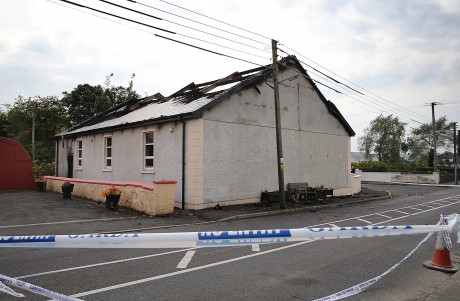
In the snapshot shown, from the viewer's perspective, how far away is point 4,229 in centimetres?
976

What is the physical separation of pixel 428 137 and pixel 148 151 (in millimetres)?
64675

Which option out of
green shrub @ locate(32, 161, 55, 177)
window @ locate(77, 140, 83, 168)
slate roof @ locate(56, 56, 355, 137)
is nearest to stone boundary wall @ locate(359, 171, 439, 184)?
slate roof @ locate(56, 56, 355, 137)

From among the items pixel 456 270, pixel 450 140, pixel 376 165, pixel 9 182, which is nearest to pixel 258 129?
pixel 456 270

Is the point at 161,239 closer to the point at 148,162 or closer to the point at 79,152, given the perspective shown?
the point at 148,162

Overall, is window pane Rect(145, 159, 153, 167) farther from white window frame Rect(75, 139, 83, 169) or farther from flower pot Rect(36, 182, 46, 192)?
flower pot Rect(36, 182, 46, 192)

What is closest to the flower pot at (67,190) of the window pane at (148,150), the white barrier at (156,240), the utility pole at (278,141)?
the window pane at (148,150)

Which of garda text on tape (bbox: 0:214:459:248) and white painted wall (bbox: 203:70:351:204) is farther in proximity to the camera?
white painted wall (bbox: 203:70:351:204)

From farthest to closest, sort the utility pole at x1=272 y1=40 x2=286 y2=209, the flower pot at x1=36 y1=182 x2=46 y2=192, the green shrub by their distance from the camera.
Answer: the green shrub
the flower pot at x1=36 y1=182 x2=46 y2=192
the utility pole at x1=272 y1=40 x2=286 y2=209

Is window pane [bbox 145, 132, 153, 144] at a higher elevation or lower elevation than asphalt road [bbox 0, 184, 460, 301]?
higher

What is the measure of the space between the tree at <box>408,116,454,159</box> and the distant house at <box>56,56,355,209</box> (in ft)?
163

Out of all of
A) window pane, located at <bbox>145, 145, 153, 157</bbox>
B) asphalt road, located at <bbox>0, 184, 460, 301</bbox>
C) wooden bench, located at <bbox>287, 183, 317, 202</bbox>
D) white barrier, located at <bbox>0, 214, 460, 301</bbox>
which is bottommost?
asphalt road, located at <bbox>0, 184, 460, 301</bbox>

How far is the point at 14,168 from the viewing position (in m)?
22.6

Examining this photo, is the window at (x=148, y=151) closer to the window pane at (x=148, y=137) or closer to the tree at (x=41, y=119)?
the window pane at (x=148, y=137)

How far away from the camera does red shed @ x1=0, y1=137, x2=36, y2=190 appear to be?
22.3 m
